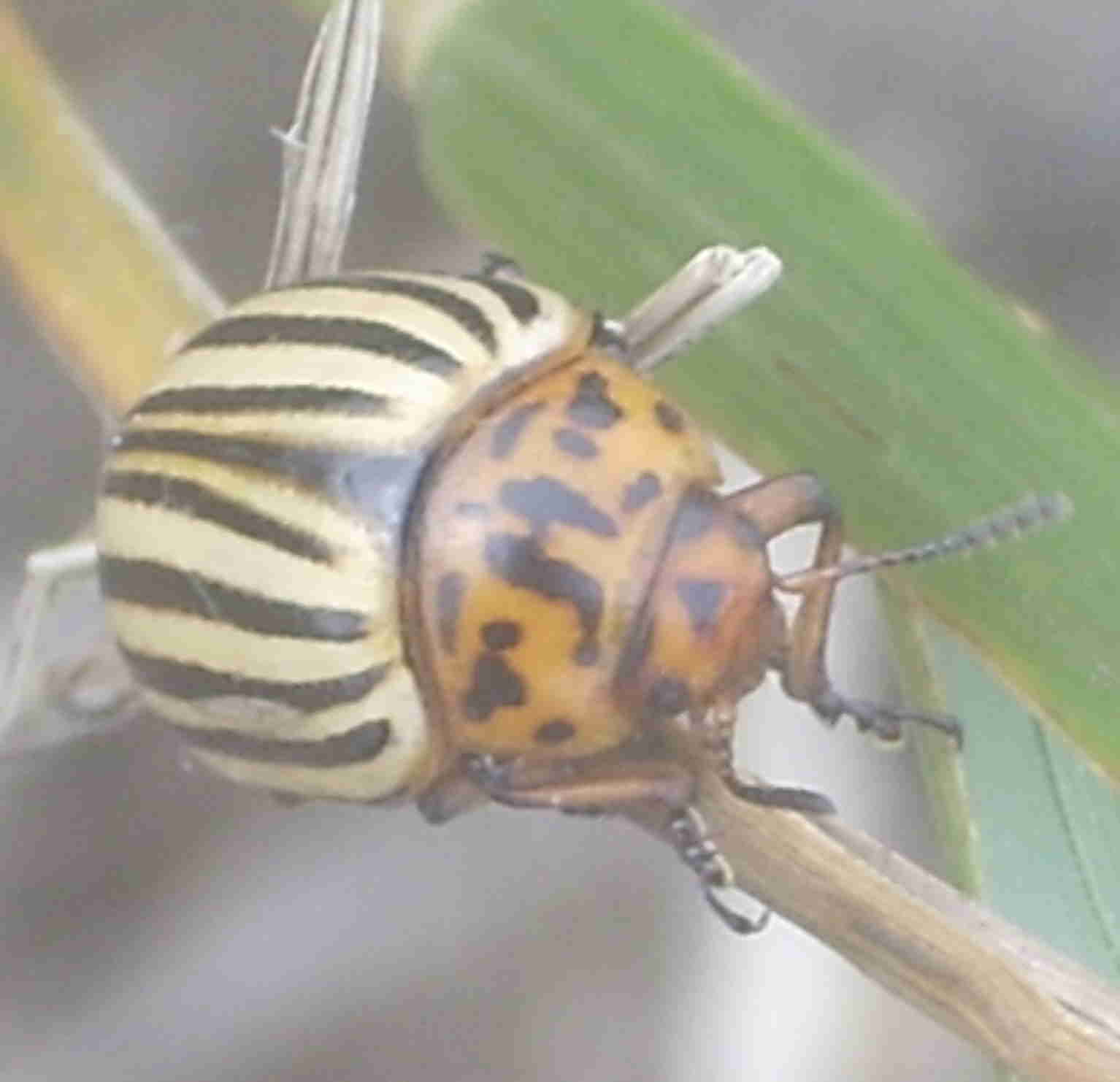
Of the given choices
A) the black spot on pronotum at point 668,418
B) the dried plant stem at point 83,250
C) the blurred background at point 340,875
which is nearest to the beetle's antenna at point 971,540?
the black spot on pronotum at point 668,418

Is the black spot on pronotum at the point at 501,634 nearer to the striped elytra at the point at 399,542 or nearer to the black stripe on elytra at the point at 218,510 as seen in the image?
the striped elytra at the point at 399,542

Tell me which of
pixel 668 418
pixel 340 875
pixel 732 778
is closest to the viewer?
pixel 732 778

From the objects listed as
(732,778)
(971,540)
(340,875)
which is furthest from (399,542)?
(340,875)

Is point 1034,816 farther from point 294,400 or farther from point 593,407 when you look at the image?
point 294,400

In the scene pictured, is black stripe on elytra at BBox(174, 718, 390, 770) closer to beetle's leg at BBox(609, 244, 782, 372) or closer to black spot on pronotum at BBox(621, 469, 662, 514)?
black spot on pronotum at BBox(621, 469, 662, 514)

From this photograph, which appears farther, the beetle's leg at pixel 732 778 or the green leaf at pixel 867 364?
the green leaf at pixel 867 364

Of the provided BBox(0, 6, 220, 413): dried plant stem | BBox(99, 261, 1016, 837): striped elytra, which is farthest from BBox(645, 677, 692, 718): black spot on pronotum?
BBox(0, 6, 220, 413): dried plant stem
